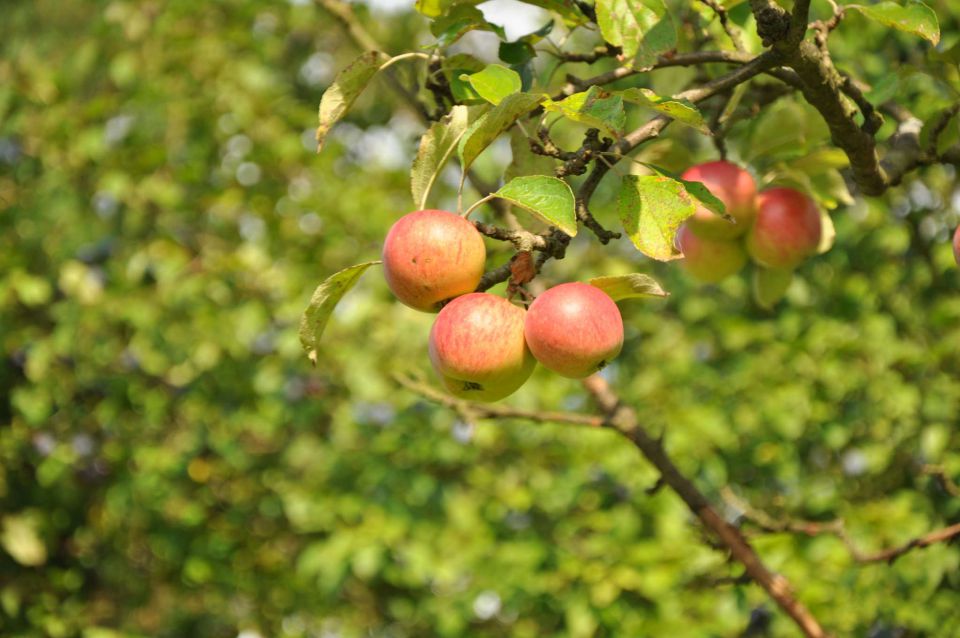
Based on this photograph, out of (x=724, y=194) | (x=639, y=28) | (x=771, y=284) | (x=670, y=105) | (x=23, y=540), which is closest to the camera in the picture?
(x=670, y=105)

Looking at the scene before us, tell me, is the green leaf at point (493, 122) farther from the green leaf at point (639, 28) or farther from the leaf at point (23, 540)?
the leaf at point (23, 540)

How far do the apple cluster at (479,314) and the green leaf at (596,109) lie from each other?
0.31 feet

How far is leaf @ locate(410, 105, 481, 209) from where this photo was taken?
0.63 meters

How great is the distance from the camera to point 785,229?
0.88 metres

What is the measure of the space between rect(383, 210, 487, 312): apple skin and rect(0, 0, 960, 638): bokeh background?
34.0 inches

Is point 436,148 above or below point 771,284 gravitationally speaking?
above

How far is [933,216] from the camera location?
1.87 meters

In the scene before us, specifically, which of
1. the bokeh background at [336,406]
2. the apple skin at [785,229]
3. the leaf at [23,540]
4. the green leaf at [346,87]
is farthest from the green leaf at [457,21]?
the leaf at [23,540]

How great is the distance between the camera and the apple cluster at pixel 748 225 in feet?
2.83

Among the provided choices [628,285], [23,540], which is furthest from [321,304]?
[23,540]

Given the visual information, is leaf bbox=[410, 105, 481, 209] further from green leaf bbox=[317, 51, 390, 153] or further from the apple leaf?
the apple leaf

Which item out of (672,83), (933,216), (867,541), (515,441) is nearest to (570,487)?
(515,441)

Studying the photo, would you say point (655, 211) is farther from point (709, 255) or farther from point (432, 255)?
point (709, 255)

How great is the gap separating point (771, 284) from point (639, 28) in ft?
1.36
